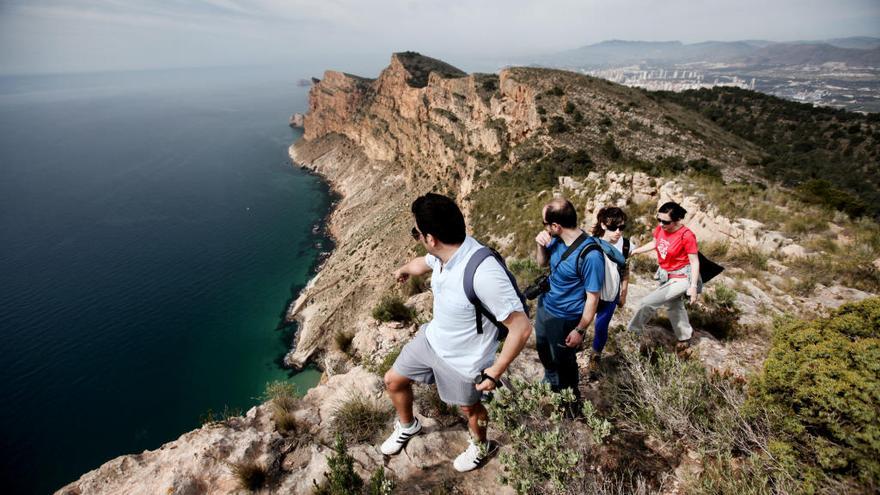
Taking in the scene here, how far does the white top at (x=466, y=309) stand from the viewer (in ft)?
7.83

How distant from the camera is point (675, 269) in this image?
452 cm

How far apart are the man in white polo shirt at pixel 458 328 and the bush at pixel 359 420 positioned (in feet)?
3.40

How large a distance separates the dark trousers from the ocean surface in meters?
4.15

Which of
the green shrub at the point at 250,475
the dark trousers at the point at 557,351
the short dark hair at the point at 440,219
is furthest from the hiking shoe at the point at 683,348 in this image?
the green shrub at the point at 250,475

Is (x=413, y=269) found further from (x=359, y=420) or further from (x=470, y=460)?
(x=359, y=420)

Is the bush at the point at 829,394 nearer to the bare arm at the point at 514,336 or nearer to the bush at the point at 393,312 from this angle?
the bare arm at the point at 514,336

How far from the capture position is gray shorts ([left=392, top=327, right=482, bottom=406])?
2.84 metres

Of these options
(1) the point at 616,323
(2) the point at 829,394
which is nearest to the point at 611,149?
(1) the point at 616,323

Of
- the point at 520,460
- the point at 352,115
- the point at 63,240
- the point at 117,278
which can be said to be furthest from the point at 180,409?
the point at 352,115

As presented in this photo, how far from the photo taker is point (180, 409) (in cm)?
2706

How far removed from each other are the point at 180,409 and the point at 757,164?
154 ft

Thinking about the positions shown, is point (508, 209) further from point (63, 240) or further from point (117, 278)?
point (63, 240)

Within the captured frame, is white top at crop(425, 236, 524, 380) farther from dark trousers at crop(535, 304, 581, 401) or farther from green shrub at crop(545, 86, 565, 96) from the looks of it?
green shrub at crop(545, 86, 565, 96)

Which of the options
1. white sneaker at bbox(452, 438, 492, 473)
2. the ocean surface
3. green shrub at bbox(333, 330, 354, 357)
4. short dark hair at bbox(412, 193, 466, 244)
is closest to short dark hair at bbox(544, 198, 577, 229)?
short dark hair at bbox(412, 193, 466, 244)
